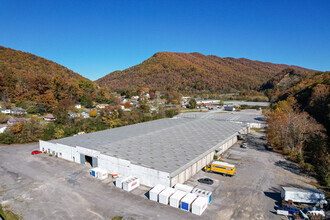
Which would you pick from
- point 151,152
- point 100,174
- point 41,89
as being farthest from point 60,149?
point 41,89

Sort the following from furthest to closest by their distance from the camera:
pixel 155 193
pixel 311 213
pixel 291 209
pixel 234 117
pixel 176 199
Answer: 1. pixel 234 117
2. pixel 155 193
3. pixel 176 199
4. pixel 291 209
5. pixel 311 213

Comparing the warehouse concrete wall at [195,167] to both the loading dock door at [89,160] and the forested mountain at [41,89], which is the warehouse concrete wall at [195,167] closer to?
the loading dock door at [89,160]

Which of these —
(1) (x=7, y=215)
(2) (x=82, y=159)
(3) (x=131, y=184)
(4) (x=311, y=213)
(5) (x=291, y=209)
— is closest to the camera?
(4) (x=311, y=213)

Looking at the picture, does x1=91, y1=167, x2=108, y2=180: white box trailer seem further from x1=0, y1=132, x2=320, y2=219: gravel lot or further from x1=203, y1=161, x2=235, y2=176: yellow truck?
x1=203, y1=161, x2=235, y2=176: yellow truck

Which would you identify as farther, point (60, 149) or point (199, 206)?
Answer: point (60, 149)

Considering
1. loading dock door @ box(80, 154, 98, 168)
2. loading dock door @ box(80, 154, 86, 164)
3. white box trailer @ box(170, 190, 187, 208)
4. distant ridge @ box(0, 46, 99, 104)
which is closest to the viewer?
white box trailer @ box(170, 190, 187, 208)

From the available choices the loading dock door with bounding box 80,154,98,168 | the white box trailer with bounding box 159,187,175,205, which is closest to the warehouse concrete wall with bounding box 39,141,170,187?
the loading dock door with bounding box 80,154,98,168

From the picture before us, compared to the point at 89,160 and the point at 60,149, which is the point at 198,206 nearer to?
the point at 89,160
